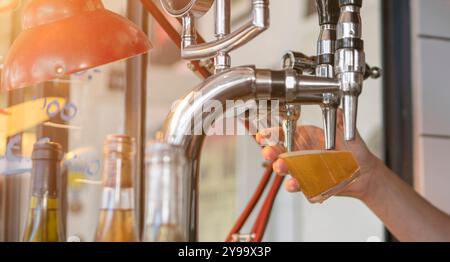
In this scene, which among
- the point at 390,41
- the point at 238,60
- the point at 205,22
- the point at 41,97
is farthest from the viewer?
the point at 238,60

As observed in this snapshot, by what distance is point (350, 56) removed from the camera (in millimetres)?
469

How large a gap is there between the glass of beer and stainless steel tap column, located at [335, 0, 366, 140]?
0.04m

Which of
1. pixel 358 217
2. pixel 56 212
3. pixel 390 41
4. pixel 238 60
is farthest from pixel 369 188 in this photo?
pixel 238 60

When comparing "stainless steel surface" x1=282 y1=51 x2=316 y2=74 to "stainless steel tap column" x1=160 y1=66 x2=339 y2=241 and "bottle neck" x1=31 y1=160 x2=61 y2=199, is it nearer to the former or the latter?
"stainless steel tap column" x1=160 y1=66 x2=339 y2=241

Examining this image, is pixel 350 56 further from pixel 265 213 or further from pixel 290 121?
pixel 265 213

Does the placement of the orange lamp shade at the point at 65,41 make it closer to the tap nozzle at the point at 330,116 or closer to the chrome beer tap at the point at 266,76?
the chrome beer tap at the point at 266,76

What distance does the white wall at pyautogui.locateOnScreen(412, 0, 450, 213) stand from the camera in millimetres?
1278

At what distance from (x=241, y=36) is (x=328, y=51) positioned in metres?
0.08

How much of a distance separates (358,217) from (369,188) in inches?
26.9

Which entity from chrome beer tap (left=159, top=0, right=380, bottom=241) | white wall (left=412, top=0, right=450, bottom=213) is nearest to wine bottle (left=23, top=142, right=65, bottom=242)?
chrome beer tap (left=159, top=0, right=380, bottom=241)

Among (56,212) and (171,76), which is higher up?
(171,76)

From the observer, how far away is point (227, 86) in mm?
444

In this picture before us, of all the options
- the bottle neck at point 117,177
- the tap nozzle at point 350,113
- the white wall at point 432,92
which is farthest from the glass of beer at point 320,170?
the white wall at point 432,92
